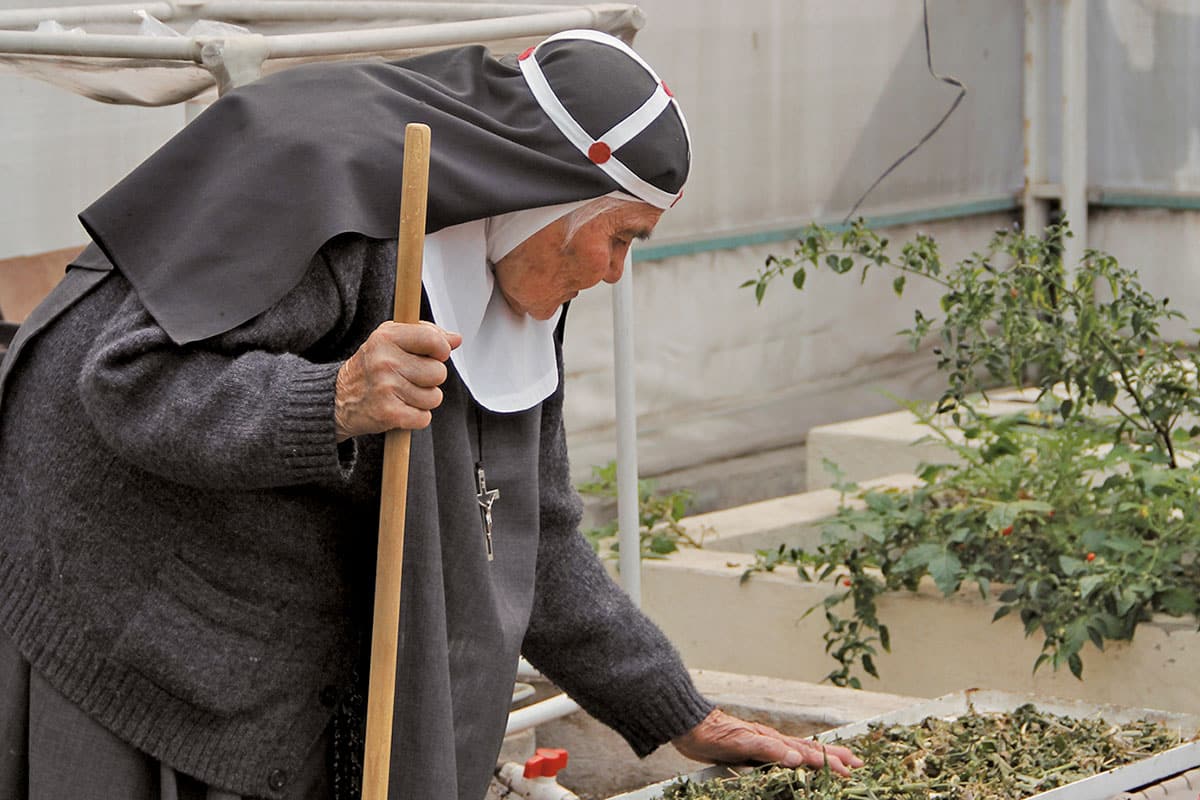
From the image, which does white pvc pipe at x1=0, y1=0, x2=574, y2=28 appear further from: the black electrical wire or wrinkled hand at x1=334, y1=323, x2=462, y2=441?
the black electrical wire

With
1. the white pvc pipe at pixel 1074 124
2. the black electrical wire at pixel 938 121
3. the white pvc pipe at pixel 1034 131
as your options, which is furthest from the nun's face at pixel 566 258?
the white pvc pipe at pixel 1034 131

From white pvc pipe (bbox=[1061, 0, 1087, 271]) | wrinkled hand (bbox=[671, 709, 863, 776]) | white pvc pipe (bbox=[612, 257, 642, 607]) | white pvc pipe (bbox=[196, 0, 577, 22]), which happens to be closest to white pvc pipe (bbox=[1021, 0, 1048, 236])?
white pvc pipe (bbox=[1061, 0, 1087, 271])

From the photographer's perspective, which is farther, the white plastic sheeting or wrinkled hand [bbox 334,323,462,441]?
the white plastic sheeting

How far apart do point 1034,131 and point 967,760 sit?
17.8ft

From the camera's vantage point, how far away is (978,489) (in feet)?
13.9

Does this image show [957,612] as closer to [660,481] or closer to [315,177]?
[660,481]

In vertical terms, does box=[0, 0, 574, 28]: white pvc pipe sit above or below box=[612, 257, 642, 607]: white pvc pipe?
above

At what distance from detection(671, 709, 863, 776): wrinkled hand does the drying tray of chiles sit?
0.07 feet

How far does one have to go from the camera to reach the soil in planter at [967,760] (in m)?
2.41

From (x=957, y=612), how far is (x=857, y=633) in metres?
0.25

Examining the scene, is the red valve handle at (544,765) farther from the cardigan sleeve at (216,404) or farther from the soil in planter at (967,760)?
the cardigan sleeve at (216,404)

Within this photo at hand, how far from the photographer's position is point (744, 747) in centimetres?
247

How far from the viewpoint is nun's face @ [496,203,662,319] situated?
1959mm

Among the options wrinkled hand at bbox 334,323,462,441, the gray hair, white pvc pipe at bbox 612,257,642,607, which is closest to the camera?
wrinkled hand at bbox 334,323,462,441
